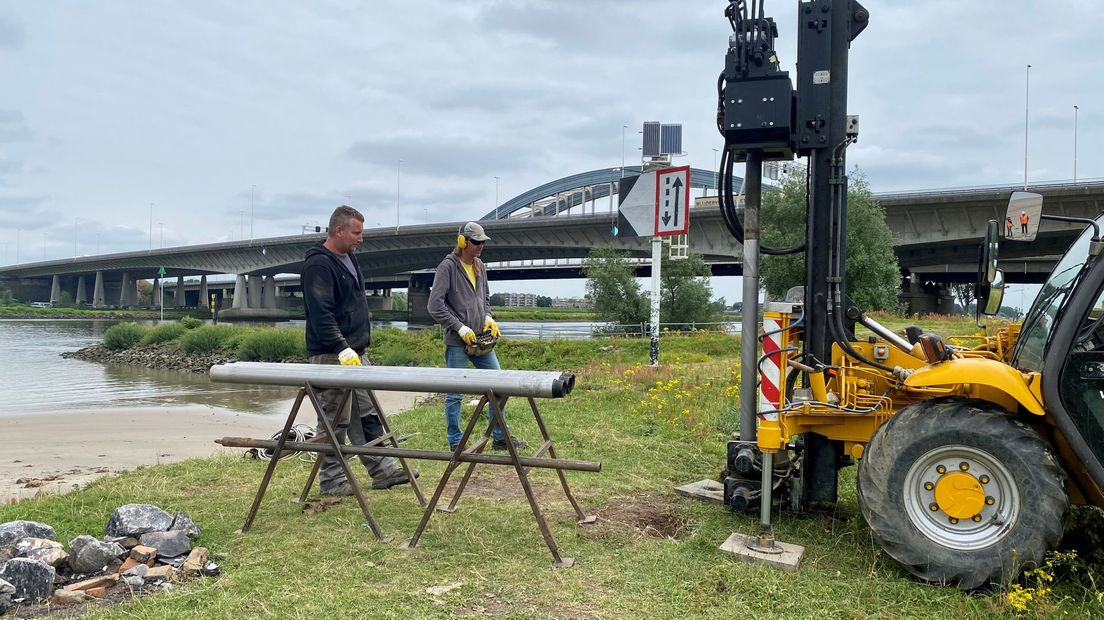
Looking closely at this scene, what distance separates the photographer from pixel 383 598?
11.7ft

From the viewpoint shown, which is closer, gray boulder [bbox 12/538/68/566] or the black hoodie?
gray boulder [bbox 12/538/68/566]

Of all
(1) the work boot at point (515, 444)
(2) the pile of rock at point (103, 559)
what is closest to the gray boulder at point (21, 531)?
(2) the pile of rock at point (103, 559)

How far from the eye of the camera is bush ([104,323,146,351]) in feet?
115

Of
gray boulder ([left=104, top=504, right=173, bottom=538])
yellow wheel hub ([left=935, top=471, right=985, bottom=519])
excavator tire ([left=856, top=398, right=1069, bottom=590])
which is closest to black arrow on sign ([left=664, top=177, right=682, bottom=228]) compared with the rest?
excavator tire ([left=856, top=398, right=1069, bottom=590])

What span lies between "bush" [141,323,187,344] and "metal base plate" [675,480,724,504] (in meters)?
35.9

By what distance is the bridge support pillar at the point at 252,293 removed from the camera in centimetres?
6512

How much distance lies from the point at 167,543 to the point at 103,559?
33 centimetres

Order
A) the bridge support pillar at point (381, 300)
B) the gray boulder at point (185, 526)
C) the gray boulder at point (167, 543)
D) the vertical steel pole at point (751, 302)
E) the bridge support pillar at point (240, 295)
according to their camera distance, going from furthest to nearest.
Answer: the bridge support pillar at point (381, 300) → the bridge support pillar at point (240, 295) → the vertical steel pole at point (751, 302) → the gray boulder at point (185, 526) → the gray boulder at point (167, 543)

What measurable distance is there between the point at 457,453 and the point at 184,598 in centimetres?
160

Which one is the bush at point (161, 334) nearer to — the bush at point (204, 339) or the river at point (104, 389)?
the bush at point (204, 339)

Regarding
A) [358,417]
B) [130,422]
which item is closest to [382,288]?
[130,422]

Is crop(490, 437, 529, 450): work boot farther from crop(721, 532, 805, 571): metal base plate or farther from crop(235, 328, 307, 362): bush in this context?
crop(235, 328, 307, 362): bush

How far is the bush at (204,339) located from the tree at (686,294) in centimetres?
2061

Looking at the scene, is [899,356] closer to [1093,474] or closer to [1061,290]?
[1061,290]
